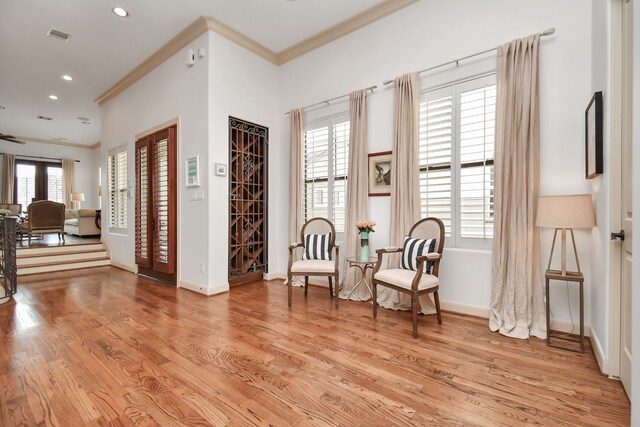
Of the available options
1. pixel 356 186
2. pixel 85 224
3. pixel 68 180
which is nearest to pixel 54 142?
pixel 68 180

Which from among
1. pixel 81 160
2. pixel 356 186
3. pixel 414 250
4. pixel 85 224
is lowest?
pixel 414 250

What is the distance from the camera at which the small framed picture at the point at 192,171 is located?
13.7ft

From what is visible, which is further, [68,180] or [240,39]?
[68,180]

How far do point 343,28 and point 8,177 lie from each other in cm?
1152

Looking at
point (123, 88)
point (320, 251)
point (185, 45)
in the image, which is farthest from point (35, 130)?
point (320, 251)

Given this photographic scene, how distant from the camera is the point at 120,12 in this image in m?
3.83

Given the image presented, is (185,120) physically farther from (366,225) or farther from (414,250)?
(414,250)

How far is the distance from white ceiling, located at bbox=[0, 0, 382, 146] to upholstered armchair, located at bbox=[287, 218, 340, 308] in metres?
2.76

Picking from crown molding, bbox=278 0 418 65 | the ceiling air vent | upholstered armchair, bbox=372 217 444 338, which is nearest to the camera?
upholstered armchair, bbox=372 217 444 338

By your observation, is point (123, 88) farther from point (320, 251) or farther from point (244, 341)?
point (244, 341)

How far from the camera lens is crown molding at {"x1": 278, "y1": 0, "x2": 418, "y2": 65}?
3.70 metres

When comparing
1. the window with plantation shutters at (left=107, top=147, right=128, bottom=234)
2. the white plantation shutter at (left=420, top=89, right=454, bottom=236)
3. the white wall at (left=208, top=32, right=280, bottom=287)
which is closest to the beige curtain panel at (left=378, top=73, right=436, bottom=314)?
the white plantation shutter at (left=420, top=89, right=454, bottom=236)

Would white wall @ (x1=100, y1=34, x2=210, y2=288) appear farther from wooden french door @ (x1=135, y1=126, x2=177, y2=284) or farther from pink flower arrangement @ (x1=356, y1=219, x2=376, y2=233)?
pink flower arrangement @ (x1=356, y1=219, x2=376, y2=233)

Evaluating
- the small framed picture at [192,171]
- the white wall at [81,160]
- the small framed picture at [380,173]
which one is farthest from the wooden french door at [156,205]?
the white wall at [81,160]
